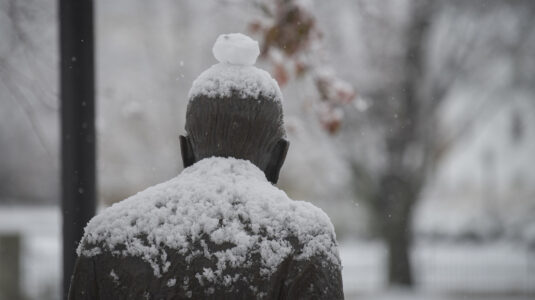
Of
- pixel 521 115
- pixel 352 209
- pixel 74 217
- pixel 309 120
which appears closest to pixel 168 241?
pixel 74 217

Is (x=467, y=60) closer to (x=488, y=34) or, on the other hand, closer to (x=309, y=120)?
(x=488, y=34)

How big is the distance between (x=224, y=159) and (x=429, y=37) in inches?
451

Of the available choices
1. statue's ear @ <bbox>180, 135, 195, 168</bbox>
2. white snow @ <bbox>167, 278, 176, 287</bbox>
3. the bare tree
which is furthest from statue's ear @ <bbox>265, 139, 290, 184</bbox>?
the bare tree

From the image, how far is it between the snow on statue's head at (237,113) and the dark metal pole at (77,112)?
1.47m

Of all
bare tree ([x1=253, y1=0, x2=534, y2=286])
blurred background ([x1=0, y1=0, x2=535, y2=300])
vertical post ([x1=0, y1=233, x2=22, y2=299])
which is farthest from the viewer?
bare tree ([x1=253, y1=0, x2=534, y2=286])

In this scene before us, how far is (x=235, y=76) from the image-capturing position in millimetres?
2055

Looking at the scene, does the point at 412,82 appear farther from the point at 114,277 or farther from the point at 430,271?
the point at 114,277

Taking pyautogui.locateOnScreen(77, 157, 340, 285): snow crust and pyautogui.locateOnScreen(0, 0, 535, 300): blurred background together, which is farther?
pyautogui.locateOnScreen(0, 0, 535, 300): blurred background

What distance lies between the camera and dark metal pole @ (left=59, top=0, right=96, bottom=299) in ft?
11.1

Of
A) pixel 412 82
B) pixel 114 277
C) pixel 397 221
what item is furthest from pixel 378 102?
pixel 114 277

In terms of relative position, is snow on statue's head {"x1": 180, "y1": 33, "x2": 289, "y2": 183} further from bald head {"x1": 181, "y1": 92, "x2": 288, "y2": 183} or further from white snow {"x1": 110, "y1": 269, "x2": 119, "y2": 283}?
white snow {"x1": 110, "y1": 269, "x2": 119, "y2": 283}

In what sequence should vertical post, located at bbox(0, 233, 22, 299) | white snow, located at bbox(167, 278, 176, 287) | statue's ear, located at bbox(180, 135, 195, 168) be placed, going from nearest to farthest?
white snow, located at bbox(167, 278, 176, 287)
statue's ear, located at bbox(180, 135, 195, 168)
vertical post, located at bbox(0, 233, 22, 299)

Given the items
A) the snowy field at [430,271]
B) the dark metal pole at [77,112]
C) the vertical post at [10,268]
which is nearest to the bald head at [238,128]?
the dark metal pole at [77,112]

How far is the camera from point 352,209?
72.4ft
